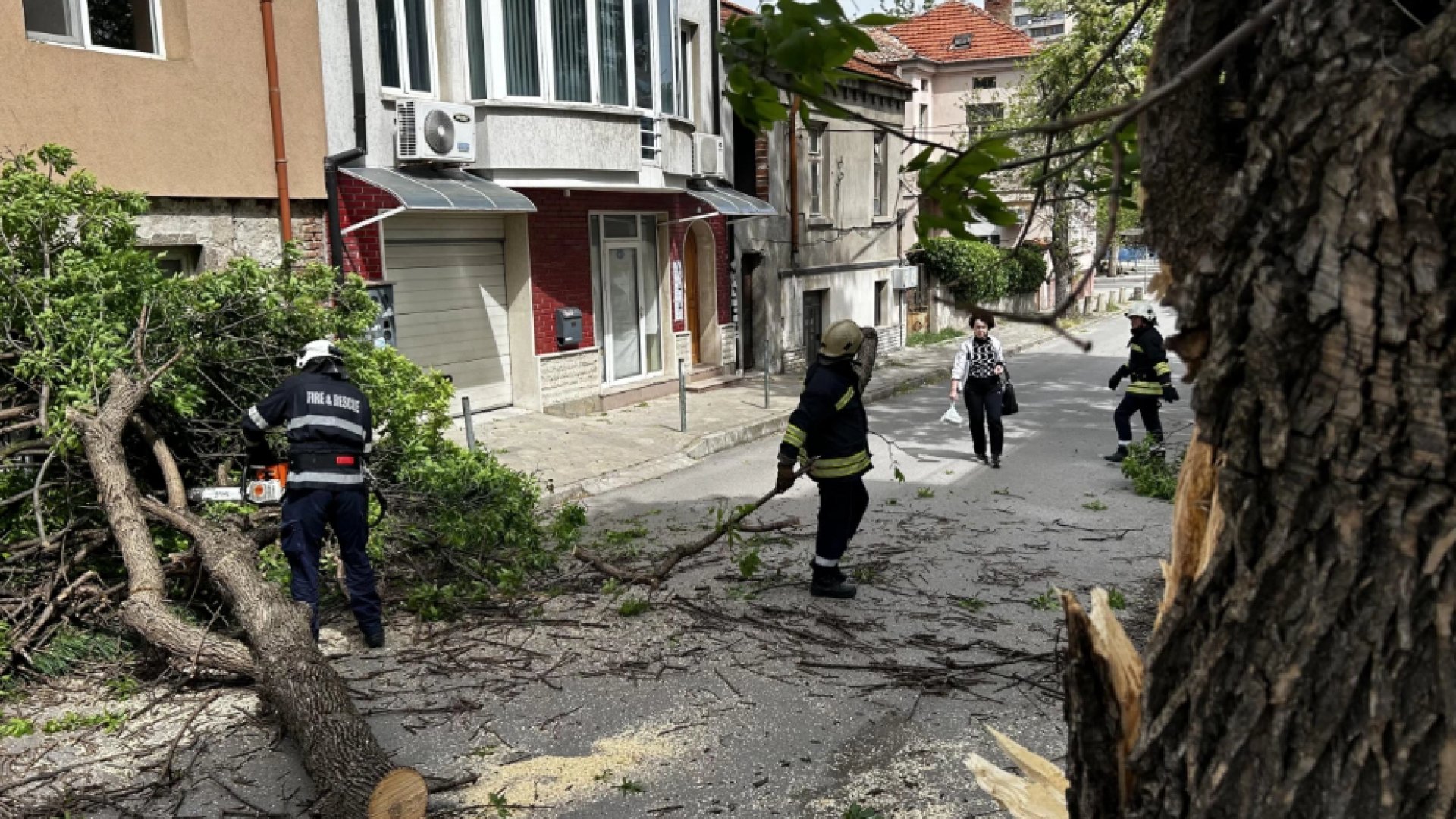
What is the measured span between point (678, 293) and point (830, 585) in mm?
11150

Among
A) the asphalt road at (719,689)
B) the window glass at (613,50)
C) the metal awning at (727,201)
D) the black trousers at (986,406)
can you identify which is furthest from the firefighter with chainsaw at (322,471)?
the metal awning at (727,201)

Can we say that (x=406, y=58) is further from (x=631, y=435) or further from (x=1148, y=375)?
(x=1148, y=375)

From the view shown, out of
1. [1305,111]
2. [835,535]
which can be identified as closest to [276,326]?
[835,535]

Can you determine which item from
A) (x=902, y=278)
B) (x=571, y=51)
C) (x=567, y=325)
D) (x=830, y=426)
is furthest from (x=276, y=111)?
(x=902, y=278)

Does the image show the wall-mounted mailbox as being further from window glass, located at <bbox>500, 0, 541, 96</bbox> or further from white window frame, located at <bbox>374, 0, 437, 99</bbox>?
white window frame, located at <bbox>374, 0, 437, 99</bbox>

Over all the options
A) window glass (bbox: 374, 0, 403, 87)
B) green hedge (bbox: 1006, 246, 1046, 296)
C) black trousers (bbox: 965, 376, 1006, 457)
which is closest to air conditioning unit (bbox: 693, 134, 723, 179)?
window glass (bbox: 374, 0, 403, 87)

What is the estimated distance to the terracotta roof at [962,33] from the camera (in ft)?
116

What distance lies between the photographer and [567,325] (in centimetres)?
1521

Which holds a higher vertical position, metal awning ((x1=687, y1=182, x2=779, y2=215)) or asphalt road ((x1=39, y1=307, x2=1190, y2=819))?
metal awning ((x1=687, y1=182, x2=779, y2=215))

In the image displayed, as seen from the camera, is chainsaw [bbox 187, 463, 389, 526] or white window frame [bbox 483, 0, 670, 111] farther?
white window frame [bbox 483, 0, 670, 111]

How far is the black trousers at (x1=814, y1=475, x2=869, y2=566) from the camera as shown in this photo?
6984mm

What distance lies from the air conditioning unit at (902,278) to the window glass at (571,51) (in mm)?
11276

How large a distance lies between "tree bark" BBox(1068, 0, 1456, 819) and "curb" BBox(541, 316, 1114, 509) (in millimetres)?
8827

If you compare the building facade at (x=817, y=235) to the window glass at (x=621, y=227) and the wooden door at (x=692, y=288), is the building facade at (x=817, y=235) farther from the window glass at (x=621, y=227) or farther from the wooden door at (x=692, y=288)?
the window glass at (x=621, y=227)
